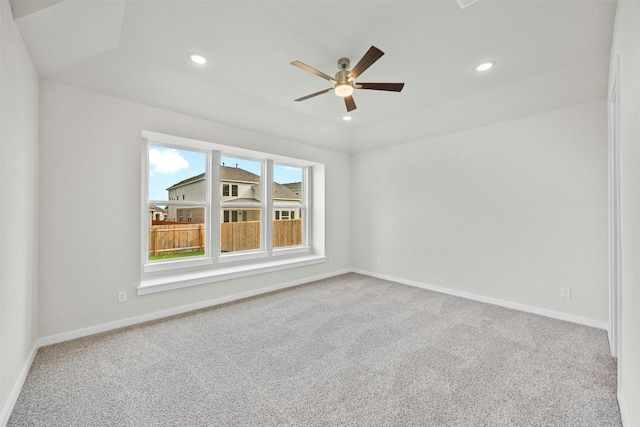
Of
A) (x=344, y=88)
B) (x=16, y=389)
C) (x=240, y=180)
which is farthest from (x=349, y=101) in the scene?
(x=16, y=389)

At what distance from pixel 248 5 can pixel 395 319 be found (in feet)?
10.8

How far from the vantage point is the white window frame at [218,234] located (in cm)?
334

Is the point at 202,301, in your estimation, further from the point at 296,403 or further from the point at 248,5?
the point at 248,5

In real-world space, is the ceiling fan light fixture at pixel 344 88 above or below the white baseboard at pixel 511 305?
above

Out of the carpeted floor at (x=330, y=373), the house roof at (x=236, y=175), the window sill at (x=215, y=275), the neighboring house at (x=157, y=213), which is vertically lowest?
the carpeted floor at (x=330, y=373)

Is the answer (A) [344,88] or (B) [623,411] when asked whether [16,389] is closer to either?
(A) [344,88]

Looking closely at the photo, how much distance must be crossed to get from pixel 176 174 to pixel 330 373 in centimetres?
314

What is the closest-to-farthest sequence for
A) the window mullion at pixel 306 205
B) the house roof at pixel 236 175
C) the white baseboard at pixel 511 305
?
the white baseboard at pixel 511 305, the house roof at pixel 236 175, the window mullion at pixel 306 205

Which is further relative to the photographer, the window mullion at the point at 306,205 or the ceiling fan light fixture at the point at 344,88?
the window mullion at the point at 306,205

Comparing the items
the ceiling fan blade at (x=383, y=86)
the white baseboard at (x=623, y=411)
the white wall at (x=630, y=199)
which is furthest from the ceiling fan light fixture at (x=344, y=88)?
the white baseboard at (x=623, y=411)

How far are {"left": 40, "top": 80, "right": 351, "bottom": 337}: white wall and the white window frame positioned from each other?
221 mm

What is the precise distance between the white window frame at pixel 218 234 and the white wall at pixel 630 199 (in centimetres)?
364

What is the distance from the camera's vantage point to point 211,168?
392cm

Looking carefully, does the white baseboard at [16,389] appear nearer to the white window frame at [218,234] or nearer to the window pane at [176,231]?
the white window frame at [218,234]
